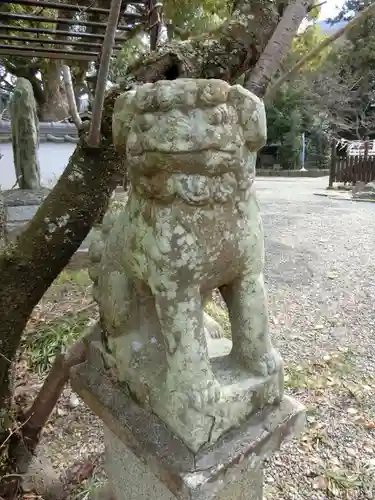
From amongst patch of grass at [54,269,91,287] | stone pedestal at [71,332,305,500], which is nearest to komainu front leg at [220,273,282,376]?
stone pedestal at [71,332,305,500]

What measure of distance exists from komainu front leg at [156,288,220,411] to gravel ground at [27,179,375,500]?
94 centimetres

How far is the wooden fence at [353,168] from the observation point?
8.72 meters

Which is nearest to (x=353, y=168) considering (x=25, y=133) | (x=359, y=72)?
(x=359, y=72)

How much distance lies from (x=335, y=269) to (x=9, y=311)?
280cm

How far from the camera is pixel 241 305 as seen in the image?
0.92 metres

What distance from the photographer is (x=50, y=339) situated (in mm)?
2328

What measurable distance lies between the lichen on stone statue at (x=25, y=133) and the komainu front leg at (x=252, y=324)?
3770 millimetres

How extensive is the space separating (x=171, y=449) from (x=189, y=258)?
1.23 ft

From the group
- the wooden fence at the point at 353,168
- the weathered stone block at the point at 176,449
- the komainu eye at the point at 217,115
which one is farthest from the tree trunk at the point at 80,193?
the wooden fence at the point at 353,168

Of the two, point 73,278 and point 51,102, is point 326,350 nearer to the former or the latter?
point 73,278

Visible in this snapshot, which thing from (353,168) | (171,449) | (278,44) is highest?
(278,44)

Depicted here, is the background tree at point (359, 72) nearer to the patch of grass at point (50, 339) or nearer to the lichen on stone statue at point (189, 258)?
the patch of grass at point (50, 339)

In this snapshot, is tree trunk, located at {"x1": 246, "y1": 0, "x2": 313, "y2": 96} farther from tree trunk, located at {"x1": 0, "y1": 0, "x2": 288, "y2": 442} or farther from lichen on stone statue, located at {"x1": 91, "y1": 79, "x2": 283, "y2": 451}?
lichen on stone statue, located at {"x1": 91, "y1": 79, "x2": 283, "y2": 451}

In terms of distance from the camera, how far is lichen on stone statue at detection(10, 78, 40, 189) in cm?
419
